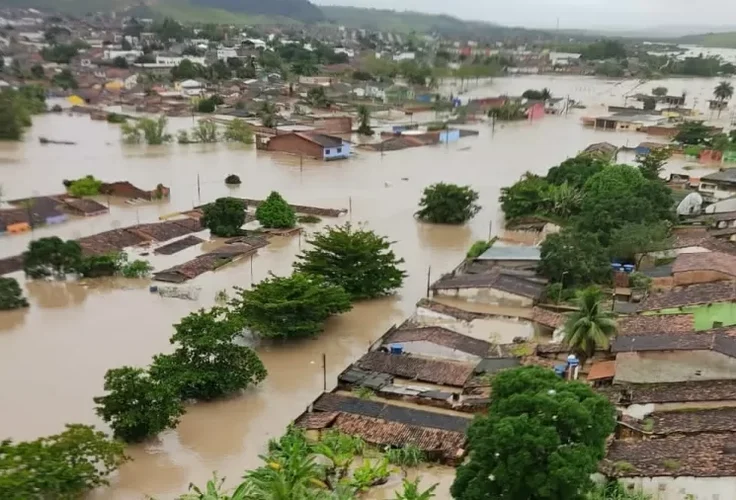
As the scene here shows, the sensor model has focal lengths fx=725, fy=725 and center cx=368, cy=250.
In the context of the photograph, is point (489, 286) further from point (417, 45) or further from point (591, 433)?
point (417, 45)

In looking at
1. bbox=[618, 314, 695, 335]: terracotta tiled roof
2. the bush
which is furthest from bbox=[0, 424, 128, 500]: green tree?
the bush

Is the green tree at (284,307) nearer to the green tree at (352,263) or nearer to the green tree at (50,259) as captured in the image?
the green tree at (352,263)

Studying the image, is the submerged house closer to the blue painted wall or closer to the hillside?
the blue painted wall

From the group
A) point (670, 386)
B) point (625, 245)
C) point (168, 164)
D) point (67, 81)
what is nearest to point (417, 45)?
point (67, 81)

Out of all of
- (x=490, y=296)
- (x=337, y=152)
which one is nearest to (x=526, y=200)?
(x=490, y=296)

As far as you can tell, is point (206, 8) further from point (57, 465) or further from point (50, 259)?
point (57, 465)

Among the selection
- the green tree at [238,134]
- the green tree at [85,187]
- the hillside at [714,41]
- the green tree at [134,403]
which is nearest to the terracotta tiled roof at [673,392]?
the green tree at [134,403]

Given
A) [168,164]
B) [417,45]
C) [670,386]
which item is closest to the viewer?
[670,386]
